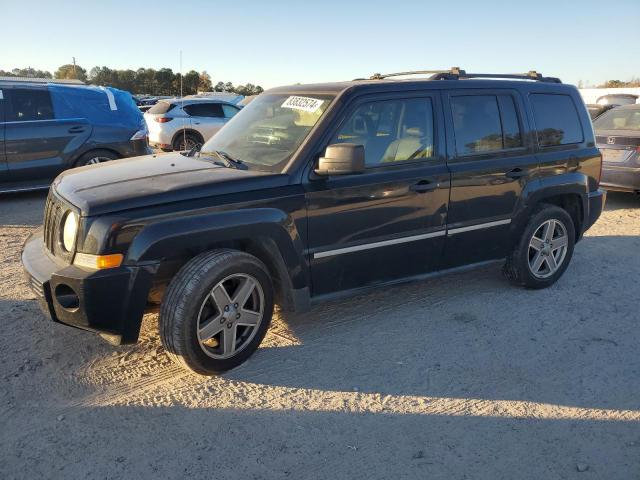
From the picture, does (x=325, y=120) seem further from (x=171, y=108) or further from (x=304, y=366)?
(x=171, y=108)

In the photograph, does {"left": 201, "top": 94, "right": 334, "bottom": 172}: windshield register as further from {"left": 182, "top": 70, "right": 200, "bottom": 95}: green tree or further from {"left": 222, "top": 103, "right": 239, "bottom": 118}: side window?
{"left": 182, "top": 70, "right": 200, "bottom": 95}: green tree

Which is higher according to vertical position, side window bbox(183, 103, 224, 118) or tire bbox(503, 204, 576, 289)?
side window bbox(183, 103, 224, 118)

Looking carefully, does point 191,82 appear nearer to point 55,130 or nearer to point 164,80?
point 164,80

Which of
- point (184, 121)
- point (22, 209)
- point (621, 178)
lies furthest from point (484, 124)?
point (184, 121)

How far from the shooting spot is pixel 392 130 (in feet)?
13.0

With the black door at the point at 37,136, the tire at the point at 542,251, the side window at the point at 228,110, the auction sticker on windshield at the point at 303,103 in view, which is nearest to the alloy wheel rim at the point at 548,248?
the tire at the point at 542,251

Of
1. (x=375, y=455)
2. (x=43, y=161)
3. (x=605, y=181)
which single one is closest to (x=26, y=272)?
(x=375, y=455)

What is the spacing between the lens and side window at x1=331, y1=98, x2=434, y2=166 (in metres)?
3.81

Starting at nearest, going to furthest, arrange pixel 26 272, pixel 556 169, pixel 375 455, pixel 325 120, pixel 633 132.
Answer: pixel 375 455 → pixel 26 272 → pixel 325 120 → pixel 556 169 → pixel 633 132

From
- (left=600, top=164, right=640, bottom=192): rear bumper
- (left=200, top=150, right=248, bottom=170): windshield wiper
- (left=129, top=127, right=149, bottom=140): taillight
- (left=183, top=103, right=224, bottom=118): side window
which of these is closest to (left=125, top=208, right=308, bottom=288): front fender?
(left=200, top=150, right=248, bottom=170): windshield wiper

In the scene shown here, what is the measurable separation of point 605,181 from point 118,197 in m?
7.90

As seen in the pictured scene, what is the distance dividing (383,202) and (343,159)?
583 millimetres

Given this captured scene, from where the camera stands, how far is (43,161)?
7977 millimetres

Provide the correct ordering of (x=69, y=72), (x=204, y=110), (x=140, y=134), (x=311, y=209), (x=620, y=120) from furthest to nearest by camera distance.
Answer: (x=69, y=72) → (x=204, y=110) → (x=620, y=120) → (x=140, y=134) → (x=311, y=209)
